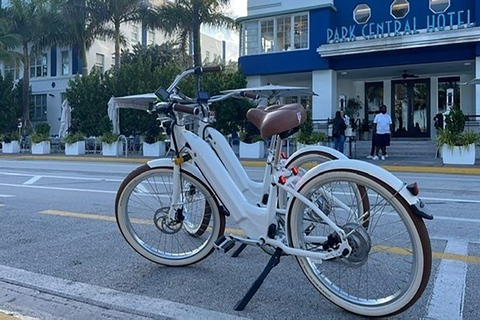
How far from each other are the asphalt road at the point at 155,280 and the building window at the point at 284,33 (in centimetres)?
1987

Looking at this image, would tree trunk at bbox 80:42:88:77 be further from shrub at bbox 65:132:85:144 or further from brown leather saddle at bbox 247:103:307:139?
brown leather saddle at bbox 247:103:307:139

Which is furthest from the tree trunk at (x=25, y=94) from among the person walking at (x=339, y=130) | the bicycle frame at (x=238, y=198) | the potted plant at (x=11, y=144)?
the bicycle frame at (x=238, y=198)

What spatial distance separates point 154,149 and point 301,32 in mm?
9714

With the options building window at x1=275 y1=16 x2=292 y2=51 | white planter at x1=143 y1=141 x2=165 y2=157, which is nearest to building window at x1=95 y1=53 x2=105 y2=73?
building window at x1=275 y1=16 x2=292 y2=51

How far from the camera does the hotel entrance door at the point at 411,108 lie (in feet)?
81.2

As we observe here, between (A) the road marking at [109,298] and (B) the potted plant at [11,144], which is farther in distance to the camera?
(B) the potted plant at [11,144]

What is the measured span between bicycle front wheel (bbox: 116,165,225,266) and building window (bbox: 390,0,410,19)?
2139 centimetres

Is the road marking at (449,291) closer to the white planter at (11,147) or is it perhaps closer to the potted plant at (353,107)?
the potted plant at (353,107)

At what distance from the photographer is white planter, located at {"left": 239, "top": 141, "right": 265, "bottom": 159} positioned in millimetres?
19281

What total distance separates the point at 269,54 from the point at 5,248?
70.9 ft

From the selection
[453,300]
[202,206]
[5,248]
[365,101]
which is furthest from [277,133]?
[365,101]

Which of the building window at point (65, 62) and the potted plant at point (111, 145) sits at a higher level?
the building window at point (65, 62)

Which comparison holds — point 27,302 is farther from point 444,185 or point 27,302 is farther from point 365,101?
point 365,101

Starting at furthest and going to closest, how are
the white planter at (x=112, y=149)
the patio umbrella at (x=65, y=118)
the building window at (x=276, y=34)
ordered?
the patio umbrella at (x=65, y=118), the building window at (x=276, y=34), the white planter at (x=112, y=149)
